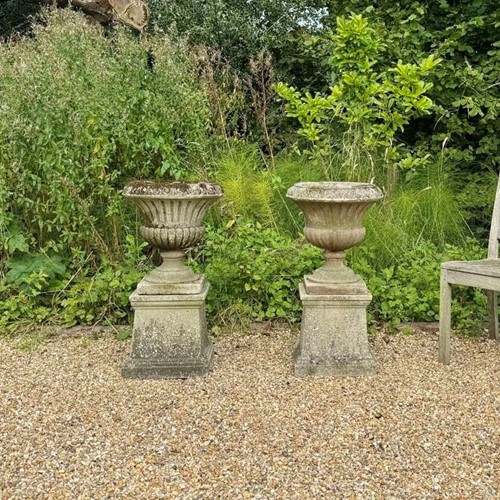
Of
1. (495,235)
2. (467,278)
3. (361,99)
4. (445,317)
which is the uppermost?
(361,99)

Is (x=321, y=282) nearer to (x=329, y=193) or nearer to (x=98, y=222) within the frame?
(x=329, y=193)

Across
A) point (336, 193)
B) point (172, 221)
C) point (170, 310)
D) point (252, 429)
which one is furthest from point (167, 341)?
point (336, 193)

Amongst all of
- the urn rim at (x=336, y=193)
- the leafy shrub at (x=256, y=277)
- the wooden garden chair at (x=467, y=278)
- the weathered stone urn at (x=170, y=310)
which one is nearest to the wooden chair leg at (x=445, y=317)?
the wooden garden chair at (x=467, y=278)

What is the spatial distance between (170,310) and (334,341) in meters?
0.86

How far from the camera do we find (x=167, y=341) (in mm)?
2955

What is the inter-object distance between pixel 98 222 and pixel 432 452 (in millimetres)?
2612

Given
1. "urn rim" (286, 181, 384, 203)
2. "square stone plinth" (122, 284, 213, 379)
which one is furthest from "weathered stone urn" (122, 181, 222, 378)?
"urn rim" (286, 181, 384, 203)

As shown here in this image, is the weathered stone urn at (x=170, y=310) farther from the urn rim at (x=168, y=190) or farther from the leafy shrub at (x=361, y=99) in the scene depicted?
the leafy shrub at (x=361, y=99)

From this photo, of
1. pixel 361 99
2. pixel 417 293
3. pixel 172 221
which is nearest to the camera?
pixel 172 221

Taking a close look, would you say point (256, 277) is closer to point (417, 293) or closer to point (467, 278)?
point (417, 293)

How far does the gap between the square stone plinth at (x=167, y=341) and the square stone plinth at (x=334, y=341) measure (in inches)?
21.2

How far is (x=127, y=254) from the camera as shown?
Answer: 3.80 metres

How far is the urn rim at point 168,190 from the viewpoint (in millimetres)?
2729

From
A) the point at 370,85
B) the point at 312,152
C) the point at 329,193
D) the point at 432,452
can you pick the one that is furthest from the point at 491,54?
the point at 432,452
